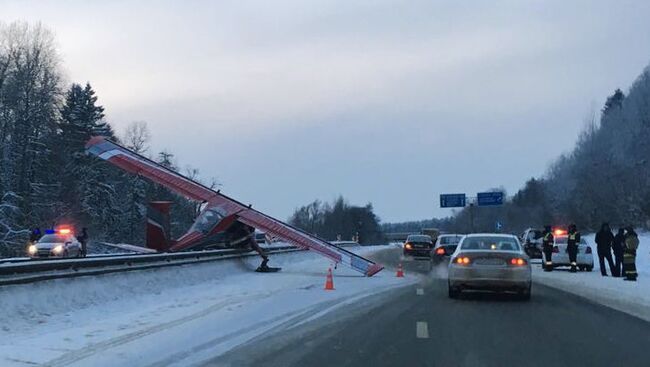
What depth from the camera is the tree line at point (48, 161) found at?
5734 cm

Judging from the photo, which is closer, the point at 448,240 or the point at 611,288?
the point at 611,288

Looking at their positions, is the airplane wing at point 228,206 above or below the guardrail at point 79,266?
above

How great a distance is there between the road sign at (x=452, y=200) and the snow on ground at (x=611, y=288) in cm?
5112

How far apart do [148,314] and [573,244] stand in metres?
18.6

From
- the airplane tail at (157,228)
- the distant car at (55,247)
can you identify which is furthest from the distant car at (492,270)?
the distant car at (55,247)

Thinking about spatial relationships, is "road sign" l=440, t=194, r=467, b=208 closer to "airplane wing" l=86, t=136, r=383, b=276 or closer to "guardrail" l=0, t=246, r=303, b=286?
"airplane wing" l=86, t=136, r=383, b=276

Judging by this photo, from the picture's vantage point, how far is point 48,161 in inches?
2516

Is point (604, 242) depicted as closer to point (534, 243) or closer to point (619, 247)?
point (619, 247)

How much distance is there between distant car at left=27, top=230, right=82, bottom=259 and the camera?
32.2 meters

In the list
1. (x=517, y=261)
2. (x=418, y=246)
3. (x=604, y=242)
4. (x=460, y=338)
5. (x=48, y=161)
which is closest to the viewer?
(x=460, y=338)

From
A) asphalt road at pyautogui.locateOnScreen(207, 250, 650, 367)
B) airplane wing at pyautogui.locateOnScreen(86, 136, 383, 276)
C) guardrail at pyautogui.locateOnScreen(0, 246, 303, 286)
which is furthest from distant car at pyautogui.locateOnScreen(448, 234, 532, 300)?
airplane wing at pyautogui.locateOnScreen(86, 136, 383, 276)

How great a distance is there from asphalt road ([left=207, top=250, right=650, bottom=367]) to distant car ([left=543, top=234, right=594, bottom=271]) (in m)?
12.8

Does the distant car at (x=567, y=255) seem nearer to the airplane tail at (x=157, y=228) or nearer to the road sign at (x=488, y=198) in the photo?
the airplane tail at (x=157, y=228)

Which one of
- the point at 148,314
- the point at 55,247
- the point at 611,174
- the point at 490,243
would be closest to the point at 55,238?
the point at 55,247
